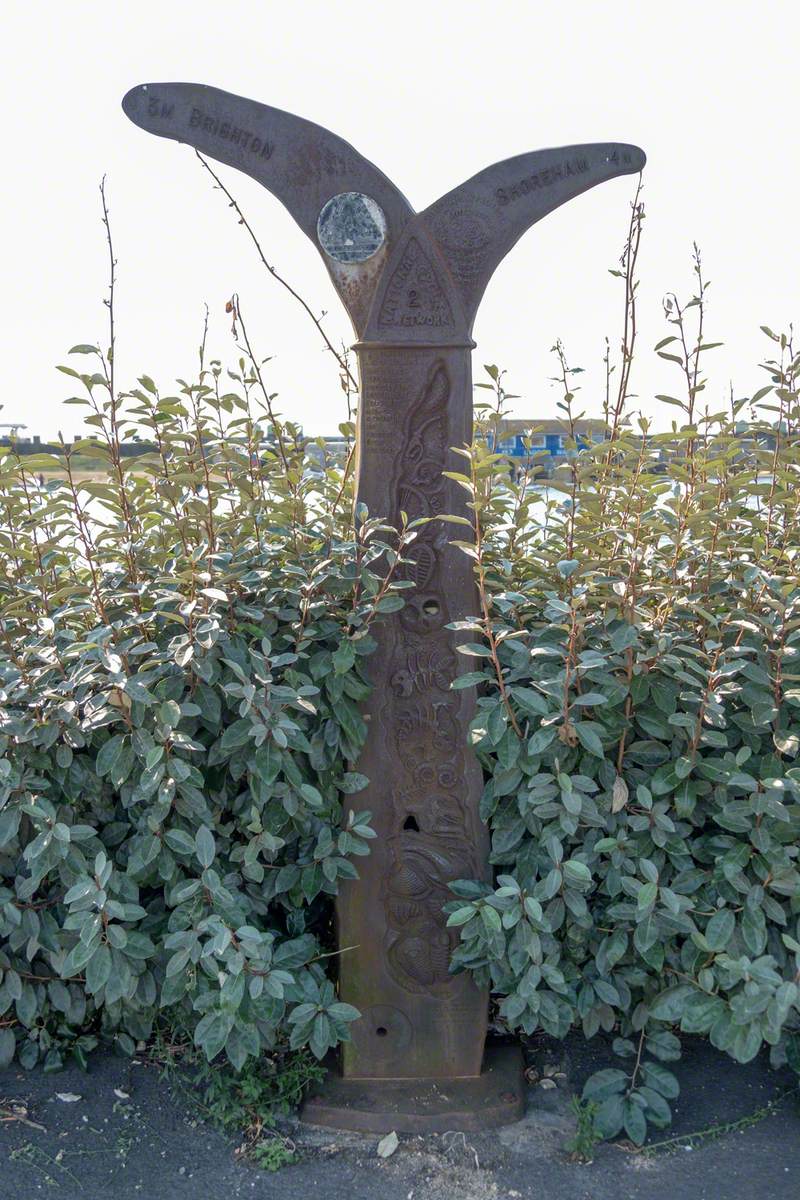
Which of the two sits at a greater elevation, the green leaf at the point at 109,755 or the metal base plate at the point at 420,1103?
the green leaf at the point at 109,755

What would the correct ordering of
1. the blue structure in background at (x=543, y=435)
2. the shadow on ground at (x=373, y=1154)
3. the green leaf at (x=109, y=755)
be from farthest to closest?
the blue structure in background at (x=543, y=435)
the green leaf at (x=109, y=755)
the shadow on ground at (x=373, y=1154)

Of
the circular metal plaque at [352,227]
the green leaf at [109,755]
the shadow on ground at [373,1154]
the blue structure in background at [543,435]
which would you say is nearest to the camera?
the shadow on ground at [373,1154]

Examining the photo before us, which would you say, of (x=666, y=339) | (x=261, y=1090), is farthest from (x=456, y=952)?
(x=666, y=339)

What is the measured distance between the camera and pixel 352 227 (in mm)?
2750

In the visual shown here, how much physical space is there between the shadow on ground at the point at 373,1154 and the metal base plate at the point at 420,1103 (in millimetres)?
36

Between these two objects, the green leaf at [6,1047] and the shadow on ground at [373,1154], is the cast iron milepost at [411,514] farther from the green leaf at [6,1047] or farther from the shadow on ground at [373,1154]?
the green leaf at [6,1047]

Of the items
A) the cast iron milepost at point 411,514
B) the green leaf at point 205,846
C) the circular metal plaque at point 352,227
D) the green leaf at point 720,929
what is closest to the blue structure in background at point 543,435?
the cast iron milepost at point 411,514

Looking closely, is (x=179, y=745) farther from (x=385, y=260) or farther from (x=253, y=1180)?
(x=385, y=260)

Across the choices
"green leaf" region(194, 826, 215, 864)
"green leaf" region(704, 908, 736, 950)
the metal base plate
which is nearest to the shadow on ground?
the metal base plate

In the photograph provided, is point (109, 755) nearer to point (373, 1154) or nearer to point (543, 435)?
point (373, 1154)

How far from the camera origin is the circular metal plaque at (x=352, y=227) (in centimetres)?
275

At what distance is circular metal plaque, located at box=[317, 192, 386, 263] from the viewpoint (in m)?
2.75

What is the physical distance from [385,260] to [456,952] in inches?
68.8

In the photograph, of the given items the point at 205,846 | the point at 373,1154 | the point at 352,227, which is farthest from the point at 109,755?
the point at 352,227
